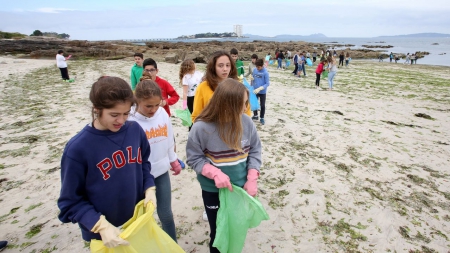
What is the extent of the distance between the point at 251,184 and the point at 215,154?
41 centimetres

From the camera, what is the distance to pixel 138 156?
1808mm

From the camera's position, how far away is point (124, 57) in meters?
23.7

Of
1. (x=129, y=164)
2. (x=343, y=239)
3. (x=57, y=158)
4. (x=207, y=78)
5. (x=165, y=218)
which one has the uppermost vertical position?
(x=207, y=78)

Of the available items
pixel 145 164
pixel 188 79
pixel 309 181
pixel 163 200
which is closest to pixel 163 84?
pixel 188 79

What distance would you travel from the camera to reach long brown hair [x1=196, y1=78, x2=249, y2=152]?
1925 mm

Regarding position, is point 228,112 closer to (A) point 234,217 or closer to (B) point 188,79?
(A) point 234,217

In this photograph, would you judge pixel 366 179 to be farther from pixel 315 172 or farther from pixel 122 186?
pixel 122 186

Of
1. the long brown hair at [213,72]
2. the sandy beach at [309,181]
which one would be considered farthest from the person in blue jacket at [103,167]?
the sandy beach at [309,181]

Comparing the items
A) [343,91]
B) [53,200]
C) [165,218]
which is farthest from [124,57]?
[165,218]

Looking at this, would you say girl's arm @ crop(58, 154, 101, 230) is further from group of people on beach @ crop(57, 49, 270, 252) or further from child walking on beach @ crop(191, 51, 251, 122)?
child walking on beach @ crop(191, 51, 251, 122)

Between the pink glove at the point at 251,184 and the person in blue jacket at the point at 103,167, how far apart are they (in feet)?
2.60

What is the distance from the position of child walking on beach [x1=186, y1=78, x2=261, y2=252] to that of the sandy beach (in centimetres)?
116

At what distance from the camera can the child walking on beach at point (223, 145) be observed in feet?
6.38

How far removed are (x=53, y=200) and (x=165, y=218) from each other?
7.37ft
